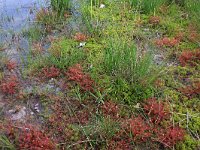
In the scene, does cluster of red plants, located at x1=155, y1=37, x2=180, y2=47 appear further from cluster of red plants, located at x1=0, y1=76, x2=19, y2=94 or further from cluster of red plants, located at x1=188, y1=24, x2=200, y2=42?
cluster of red plants, located at x1=0, y1=76, x2=19, y2=94

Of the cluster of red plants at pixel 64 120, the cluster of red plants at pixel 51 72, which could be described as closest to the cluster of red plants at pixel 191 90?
the cluster of red plants at pixel 64 120

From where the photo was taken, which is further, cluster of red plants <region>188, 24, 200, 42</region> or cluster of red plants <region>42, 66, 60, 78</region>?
cluster of red plants <region>188, 24, 200, 42</region>

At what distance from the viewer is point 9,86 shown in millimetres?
5004

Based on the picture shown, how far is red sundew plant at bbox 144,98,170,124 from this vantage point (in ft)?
14.9

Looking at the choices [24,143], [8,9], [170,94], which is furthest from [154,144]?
[8,9]

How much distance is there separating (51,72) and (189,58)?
91.6 inches

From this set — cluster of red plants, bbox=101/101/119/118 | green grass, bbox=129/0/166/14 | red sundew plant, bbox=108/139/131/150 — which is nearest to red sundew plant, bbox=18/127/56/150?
red sundew plant, bbox=108/139/131/150

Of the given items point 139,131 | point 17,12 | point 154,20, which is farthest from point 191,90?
point 17,12

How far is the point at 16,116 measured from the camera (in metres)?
4.65

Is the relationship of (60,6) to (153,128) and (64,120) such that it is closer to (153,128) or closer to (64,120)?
(64,120)

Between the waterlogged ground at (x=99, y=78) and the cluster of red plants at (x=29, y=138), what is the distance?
1cm

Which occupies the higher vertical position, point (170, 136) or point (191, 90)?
point (191, 90)

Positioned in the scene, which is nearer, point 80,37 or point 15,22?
point 80,37

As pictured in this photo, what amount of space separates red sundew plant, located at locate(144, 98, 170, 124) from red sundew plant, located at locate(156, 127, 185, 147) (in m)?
0.22
